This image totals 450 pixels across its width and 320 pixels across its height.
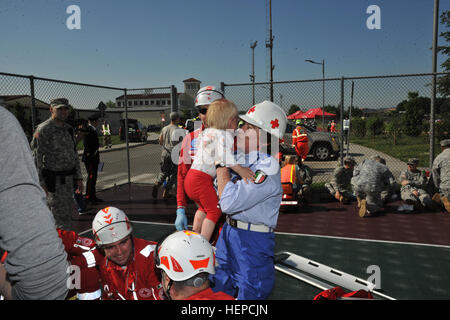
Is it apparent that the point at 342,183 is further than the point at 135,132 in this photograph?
No

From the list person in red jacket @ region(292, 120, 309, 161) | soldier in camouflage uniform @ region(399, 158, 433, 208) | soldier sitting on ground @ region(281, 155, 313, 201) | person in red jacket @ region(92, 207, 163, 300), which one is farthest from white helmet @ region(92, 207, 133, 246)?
person in red jacket @ region(292, 120, 309, 161)

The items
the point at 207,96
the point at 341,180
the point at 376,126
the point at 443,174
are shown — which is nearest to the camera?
the point at 207,96

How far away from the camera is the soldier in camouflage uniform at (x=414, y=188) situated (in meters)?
7.60

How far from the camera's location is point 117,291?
8.46ft

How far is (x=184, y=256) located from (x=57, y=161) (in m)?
3.92

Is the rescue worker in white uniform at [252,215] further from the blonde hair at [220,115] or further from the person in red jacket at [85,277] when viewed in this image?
the person in red jacket at [85,277]

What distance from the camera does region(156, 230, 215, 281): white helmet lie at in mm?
1876

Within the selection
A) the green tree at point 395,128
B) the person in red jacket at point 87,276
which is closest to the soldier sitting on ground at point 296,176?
the person in red jacket at point 87,276

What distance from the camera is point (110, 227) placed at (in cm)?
252

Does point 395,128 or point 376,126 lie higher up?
point 376,126

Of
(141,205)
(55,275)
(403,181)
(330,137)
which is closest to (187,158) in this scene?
(55,275)

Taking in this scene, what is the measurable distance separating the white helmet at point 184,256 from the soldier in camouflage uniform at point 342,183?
7.17 meters

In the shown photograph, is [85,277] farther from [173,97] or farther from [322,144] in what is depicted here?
[322,144]

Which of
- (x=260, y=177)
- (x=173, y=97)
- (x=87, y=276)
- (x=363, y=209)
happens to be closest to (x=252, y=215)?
(x=260, y=177)
